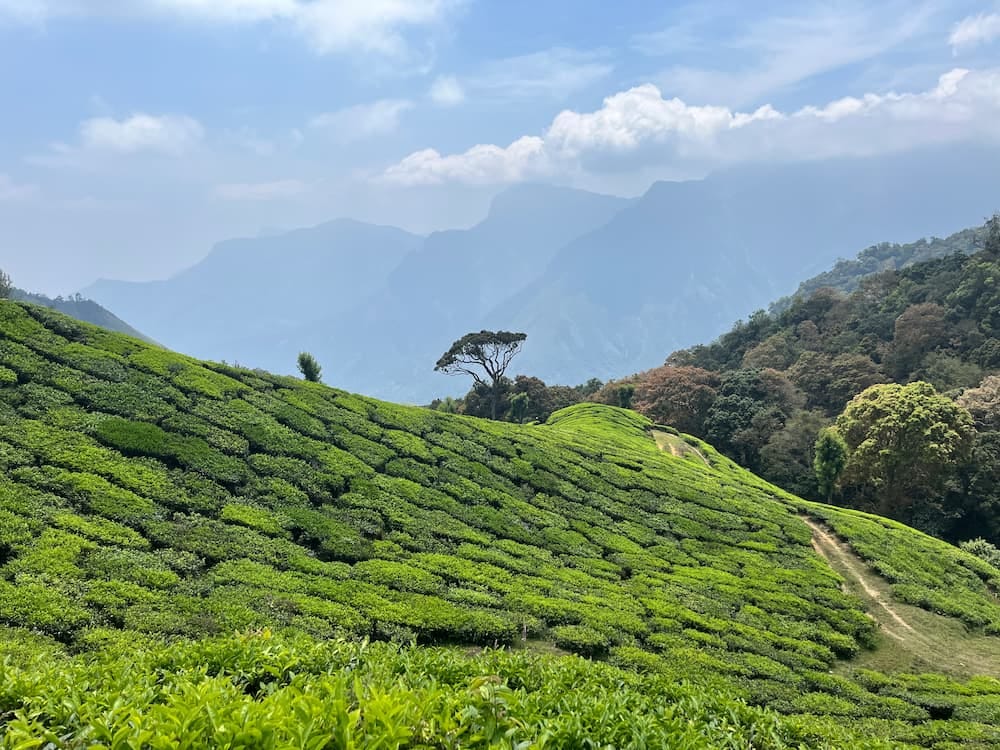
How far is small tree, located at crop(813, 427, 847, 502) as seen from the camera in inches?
1502

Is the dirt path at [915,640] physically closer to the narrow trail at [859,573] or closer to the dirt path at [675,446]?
the narrow trail at [859,573]

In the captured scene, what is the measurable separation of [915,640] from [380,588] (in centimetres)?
1474

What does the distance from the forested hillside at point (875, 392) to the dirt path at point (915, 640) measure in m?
22.9

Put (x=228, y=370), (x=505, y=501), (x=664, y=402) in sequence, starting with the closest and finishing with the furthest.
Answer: (x=505, y=501) → (x=228, y=370) → (x=664, y=402)

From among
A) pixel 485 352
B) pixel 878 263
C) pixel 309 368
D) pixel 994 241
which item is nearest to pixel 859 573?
pixel 309 368

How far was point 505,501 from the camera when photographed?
18656 millimetres

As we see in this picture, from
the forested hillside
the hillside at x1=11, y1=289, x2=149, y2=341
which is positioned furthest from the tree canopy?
the hillside at x1=11, y1=289, x2=149, y2=341

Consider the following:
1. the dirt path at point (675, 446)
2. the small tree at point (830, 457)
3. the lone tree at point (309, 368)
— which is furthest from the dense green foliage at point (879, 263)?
the lone tree at point (309, 368)

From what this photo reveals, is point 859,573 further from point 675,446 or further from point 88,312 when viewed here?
point 88,312

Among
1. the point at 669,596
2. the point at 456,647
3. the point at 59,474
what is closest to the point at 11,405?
the point at 59,474

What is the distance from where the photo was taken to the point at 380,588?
11805 millimetres

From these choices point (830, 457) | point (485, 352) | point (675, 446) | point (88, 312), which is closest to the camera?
point (830, 457)

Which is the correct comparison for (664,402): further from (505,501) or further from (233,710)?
(233,710)

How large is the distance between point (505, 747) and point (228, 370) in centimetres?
1899
